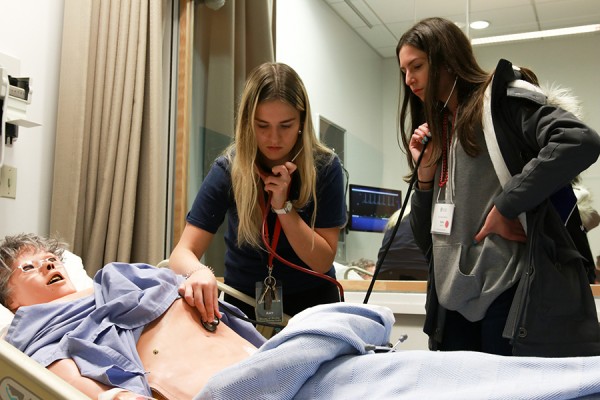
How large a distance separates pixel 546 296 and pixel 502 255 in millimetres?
147

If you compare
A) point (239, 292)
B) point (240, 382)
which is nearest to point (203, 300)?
point (239, 292)

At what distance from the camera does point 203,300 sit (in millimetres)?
1482

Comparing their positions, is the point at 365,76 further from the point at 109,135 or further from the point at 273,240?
the point at 273,240

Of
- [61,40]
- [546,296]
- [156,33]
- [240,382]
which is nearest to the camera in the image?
[240,382]

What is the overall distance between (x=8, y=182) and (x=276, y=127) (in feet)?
3.40

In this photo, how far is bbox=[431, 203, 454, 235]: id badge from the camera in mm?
1603

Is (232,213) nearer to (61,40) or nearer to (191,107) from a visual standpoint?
(61,40)

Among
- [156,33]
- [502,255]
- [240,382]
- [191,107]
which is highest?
[156,33]

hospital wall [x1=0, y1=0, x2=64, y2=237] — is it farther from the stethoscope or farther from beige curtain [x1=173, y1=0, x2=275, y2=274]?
the stethoscope

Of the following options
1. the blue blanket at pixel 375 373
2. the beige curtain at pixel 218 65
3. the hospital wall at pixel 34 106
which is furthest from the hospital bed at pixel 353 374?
the beige curtain at pixel 218 65

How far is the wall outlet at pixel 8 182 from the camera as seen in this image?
7.07 feet

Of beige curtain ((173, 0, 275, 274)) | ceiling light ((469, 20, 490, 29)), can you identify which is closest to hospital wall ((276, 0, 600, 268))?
ceiling light ((469, 20, 490, 29))

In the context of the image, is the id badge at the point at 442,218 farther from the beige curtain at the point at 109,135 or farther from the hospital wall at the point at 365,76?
the hospital wall at the point at 365,76

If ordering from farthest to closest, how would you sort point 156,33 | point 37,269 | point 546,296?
point 156,33 < point 37,269 < point 546,296
